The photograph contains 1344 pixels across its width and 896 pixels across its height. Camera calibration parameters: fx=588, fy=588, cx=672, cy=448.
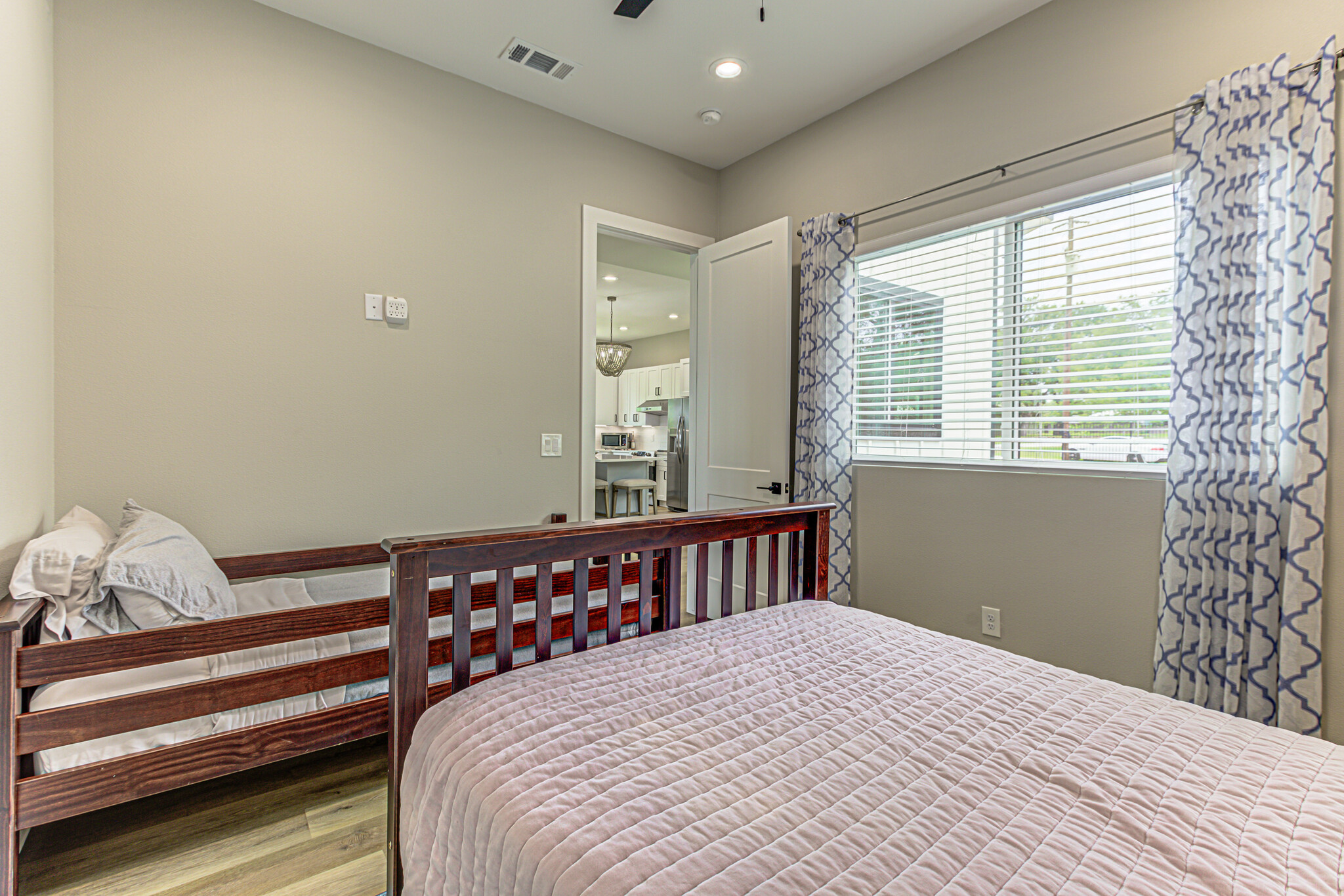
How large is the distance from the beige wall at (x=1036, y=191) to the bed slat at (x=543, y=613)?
190cm

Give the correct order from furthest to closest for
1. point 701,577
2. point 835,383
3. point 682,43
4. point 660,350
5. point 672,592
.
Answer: point 660,350, point 835,383, point 682,43, point 701,577, point 672,592

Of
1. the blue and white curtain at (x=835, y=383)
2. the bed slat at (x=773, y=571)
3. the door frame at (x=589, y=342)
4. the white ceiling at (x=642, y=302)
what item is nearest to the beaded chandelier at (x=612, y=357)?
the white ceiling at (x=642, y=302)

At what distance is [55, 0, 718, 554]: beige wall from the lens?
2053 millimetres

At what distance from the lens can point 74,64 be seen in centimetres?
200

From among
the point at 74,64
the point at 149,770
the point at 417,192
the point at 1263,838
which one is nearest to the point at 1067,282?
the point at 1263,838

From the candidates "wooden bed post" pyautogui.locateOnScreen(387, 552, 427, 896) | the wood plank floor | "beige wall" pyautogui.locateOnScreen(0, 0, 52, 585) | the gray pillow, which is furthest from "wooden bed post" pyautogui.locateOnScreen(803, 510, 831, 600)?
"beige wall" pyautogui.locateOnScreen(0, 0, 52, 585)

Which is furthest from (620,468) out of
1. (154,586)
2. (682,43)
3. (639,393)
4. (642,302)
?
(154,586)

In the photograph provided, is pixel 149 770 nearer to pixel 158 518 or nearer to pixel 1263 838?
pixel 158 518

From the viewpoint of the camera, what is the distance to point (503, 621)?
139 cm

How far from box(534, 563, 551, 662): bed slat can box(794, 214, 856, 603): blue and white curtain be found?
1.81 m

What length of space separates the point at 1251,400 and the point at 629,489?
5.63m

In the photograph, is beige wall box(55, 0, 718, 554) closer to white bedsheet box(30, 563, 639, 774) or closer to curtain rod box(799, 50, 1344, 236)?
white bedsheet box(30, 563, 639, 774)

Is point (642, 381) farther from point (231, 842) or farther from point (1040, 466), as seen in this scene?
point (231, 842)

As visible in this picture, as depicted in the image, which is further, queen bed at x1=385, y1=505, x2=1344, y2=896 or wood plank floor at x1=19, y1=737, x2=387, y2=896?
wood plank floor at x1=19, y1=737, x2=387, y2=896
